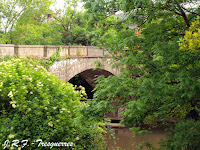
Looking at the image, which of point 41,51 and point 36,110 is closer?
point 36,110

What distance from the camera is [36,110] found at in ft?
17.6

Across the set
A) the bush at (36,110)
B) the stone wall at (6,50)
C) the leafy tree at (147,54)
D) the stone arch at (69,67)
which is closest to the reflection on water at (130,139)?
the stone arch at (69,67)

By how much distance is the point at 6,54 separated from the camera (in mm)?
9375

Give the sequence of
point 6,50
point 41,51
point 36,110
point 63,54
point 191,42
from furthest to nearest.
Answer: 1. point 63,54
2. point 41,51
3. point 6,50
4. point 36,110
5. point 191,42

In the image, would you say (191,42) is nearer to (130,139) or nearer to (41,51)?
(41,51)

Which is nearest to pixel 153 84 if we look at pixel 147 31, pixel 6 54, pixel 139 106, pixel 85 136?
pixel 139 106

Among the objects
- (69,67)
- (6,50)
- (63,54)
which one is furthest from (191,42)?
(69,67)

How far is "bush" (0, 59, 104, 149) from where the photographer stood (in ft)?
17.3

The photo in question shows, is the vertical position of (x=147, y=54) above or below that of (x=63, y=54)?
above

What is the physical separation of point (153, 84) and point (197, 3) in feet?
5.43

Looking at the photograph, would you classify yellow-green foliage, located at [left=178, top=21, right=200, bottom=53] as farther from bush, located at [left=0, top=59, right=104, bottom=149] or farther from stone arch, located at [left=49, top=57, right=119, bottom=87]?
stone arch, located at [left=49, top=57, right=119, bottom=87]

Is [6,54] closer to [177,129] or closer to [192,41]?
[177,129]

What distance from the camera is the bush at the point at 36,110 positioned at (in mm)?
5273

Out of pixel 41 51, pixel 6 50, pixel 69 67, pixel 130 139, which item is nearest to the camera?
pixel 6 50
